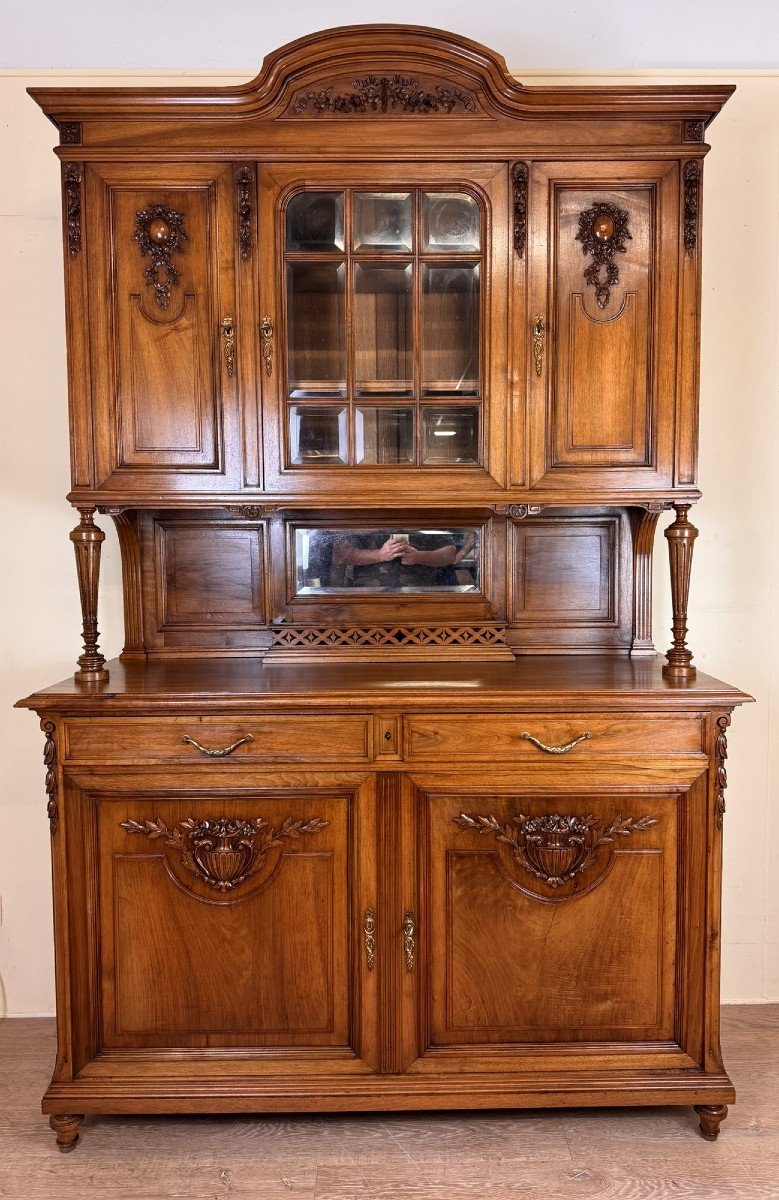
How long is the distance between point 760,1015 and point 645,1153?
0.81 metres

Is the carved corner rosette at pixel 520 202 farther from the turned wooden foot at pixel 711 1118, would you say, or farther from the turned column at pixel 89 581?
the turned wooden foot at pixel 711 1118

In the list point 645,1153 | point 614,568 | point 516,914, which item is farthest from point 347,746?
point 645,1153

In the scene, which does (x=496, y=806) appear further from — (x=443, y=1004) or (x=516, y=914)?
(x=443, y=1004)

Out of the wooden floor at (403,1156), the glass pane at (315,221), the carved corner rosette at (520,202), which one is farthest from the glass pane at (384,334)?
the wooden floor at (403,1156)

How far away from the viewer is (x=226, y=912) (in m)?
2.05

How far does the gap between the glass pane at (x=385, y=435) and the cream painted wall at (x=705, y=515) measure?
0.91 m

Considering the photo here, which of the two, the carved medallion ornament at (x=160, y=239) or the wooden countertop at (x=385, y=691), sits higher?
the carved medallion ornament at (x=160, y=239)

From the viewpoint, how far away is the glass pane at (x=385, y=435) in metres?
2.18

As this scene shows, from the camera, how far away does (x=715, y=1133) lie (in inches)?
80.7

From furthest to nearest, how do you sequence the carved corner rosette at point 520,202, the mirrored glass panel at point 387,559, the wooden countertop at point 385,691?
the mirrored glass panel at point 387,559 < the carved corner rosette at point 520,202 < the wooden countertop at point 385,691

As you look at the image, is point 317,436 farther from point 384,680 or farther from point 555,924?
point 555,924

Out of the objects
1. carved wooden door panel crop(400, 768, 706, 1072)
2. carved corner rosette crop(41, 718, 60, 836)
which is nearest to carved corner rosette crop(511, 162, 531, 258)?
carved wooden door panel crop(400, 768, 706, 1072)

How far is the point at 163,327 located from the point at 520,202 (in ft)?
3.02

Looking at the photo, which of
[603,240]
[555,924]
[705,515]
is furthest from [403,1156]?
[603,240]
